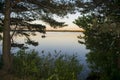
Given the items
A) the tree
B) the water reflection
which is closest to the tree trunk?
the tree

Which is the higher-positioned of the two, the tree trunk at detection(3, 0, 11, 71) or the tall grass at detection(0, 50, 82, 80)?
the tree trunk at detection(3, 0, 11, 71)

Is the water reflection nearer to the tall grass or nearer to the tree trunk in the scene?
the tall grass

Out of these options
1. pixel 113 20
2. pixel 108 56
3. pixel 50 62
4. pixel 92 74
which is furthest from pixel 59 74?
pixel 92 74

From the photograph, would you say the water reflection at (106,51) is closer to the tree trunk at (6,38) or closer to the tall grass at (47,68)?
the tall grass at (47,68)

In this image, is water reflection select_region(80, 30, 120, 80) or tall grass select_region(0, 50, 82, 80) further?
water reflection select_region(80, 30, 120, 80)

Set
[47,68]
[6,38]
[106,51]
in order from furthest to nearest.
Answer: [106,51] → [6,38] → [47,68]

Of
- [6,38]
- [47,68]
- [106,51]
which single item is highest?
[6,38]

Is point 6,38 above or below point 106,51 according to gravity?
above

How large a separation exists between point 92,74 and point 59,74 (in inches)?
492

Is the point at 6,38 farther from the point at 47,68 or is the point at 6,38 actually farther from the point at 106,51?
the point at 106,51

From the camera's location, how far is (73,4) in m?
14.7

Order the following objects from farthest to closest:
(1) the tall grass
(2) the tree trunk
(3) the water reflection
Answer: (3) the water reflection, (2) the tree trunk, (1) the tall grass

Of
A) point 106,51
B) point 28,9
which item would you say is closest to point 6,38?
point 28,9

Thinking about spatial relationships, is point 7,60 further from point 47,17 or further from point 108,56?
point 108,56
